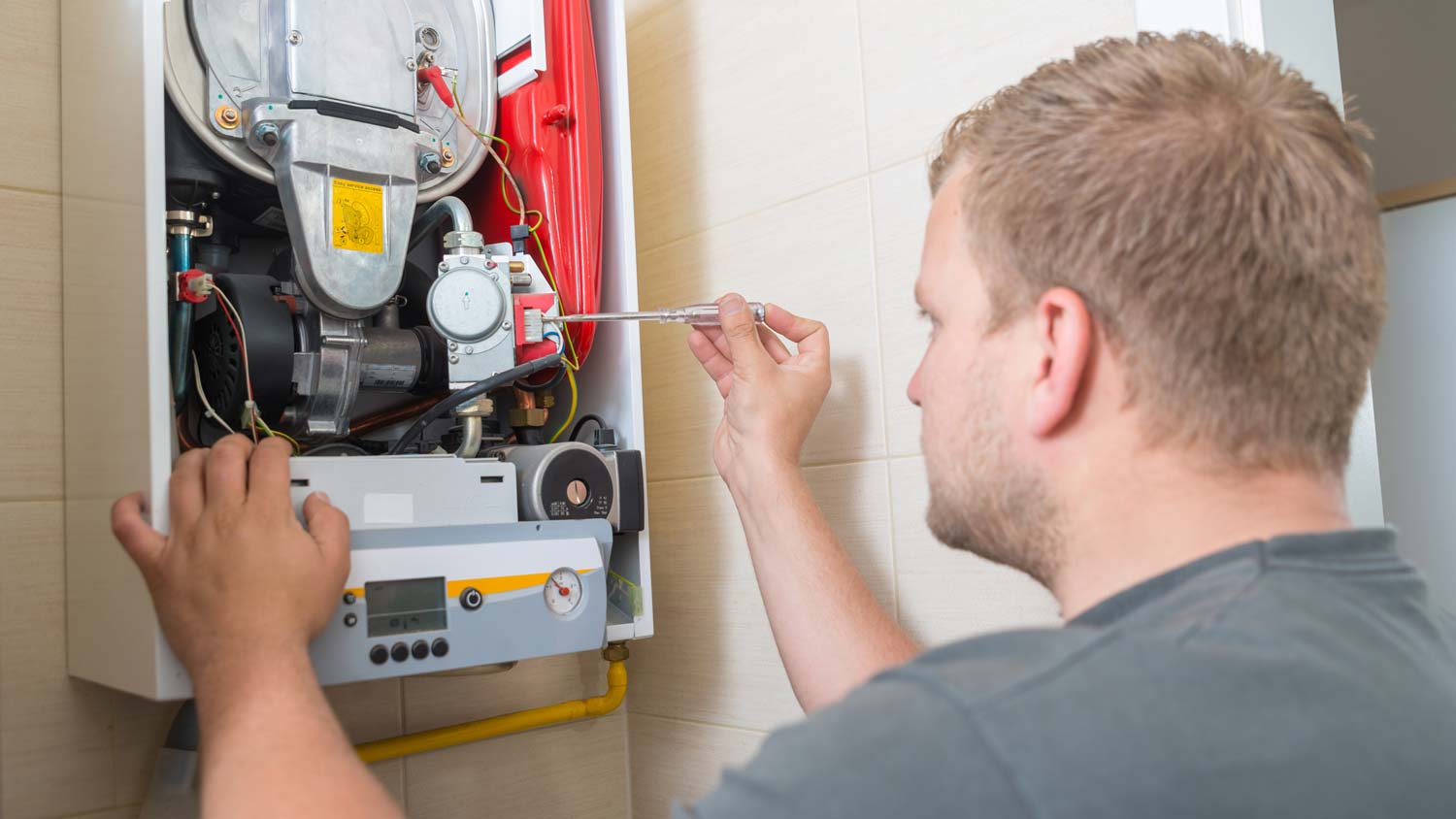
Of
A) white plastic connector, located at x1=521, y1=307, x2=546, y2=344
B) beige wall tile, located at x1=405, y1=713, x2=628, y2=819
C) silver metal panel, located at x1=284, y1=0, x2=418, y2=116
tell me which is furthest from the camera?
beige wall tile, located at x1=405, y1=713, x2=628, y2=819

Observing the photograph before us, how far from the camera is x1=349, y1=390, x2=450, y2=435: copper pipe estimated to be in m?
1.28

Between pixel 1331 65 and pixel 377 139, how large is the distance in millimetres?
1048

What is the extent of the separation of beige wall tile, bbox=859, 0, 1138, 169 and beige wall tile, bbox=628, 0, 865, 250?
0.04 metres

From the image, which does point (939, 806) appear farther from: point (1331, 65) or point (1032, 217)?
point (1331, 65)

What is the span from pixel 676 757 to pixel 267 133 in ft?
3.41

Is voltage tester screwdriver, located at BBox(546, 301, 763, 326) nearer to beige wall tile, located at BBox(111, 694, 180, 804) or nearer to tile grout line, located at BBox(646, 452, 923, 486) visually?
tile grout line, located at BBox(646, 452, 923, 486)

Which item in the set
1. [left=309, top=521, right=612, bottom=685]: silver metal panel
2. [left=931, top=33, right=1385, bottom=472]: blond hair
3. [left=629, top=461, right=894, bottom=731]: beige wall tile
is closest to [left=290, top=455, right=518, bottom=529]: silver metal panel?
[left=309, top=521, right=612, bottom=685]: silver metal panel

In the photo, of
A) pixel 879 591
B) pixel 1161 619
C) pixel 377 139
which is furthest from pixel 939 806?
pixel 377 139

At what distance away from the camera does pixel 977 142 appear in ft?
2.74

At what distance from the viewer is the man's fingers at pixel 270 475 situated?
0.95 metres

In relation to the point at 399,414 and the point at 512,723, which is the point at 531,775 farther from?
the point at 399,414

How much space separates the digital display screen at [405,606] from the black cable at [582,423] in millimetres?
338

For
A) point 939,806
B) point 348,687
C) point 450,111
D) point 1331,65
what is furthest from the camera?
point 348,687

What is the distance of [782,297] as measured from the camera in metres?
1.49
